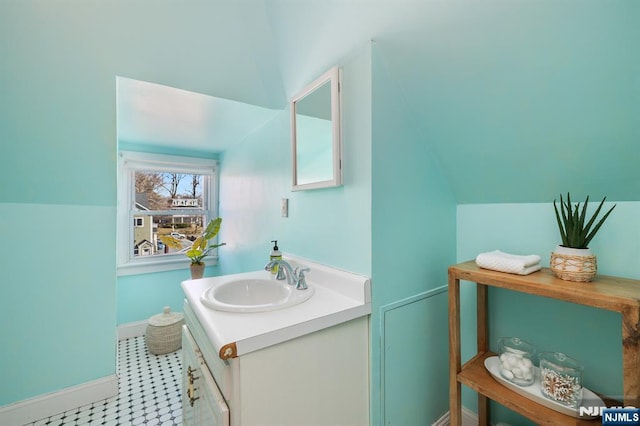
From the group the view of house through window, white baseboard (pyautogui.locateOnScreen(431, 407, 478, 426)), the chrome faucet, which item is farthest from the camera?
the view of house through window

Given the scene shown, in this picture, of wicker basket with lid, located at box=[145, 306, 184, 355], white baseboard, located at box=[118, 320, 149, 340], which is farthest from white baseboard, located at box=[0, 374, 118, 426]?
white baseboard, located at box=[118, 320, 149, 340]

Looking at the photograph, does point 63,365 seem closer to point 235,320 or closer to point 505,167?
point 235,320

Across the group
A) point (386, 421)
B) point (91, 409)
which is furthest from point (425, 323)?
point (91, 409)

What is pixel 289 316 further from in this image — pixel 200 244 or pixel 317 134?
pixel 200 244

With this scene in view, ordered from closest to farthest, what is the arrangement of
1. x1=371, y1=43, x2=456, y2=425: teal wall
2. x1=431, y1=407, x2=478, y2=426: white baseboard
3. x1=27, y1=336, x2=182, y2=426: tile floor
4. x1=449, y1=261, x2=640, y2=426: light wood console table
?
x1=449, y1=261, x2=640, y2=426: light wood console table, x1=371, y1=43, x2=456, y2=425: teal wall, x1=431, y1=407, x2=478, y2=426: white baseboard, x1=27, y1=336, x2=182, y2=426: tile floor

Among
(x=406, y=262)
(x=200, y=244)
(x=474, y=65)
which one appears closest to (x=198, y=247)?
(x=200, y=244)

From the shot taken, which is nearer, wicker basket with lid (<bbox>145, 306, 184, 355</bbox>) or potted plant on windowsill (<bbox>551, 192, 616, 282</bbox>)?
potted plant on windowsill (<bbox>551, 192, 616, 282</bbox>)

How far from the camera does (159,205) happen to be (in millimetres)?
2904

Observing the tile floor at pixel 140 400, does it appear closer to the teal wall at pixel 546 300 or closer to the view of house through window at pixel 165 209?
the view of house through window at pixel 165 209

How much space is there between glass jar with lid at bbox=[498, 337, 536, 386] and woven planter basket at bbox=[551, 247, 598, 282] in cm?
36

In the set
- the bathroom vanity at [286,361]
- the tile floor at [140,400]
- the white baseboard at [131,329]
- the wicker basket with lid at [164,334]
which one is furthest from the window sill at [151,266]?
the bathroom vanity at [286,361]

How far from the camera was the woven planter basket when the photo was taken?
0.86 meters

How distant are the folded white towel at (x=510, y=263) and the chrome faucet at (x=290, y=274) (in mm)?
758

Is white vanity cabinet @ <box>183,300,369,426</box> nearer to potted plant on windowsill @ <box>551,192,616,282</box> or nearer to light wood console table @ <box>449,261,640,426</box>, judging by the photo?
light wood console table @ <box>449,261,640,426</box>
